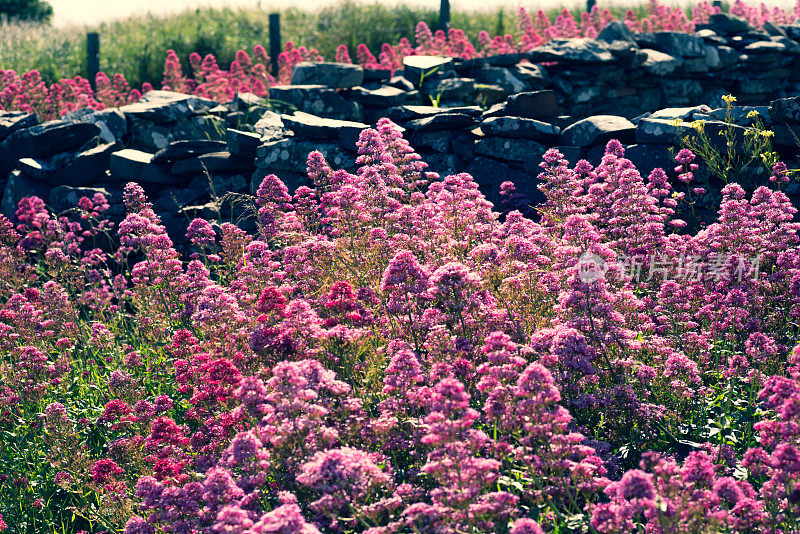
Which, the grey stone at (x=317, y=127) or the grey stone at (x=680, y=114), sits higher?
the grey stone at (x=680, y=114)

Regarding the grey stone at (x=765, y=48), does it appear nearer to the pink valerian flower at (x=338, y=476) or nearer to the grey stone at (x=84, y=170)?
the grey stone at (x=84, y=170)

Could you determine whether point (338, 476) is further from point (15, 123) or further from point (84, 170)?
point (15, 123)

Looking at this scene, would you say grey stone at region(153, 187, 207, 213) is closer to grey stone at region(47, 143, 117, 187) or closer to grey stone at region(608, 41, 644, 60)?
grey stone at region(47, 143, 117, 187)

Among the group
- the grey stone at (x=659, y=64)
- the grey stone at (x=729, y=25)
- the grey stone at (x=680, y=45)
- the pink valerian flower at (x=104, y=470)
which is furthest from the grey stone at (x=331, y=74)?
the pink valerian flower at (x=104, y=470)

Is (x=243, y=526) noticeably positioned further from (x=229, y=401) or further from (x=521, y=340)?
(x=521, y=340)

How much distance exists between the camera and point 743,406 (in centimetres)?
632

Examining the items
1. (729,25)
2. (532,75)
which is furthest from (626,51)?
(729,25)

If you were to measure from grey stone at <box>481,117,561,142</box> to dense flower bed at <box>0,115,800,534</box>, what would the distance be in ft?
7.66

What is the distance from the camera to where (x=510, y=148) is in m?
11.1

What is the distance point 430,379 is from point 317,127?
23.1ft

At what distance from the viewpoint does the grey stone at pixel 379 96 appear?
13000mm

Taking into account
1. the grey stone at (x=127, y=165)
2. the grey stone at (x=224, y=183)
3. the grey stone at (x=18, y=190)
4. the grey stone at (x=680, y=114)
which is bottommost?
the grey stone at (x=18, y=190)

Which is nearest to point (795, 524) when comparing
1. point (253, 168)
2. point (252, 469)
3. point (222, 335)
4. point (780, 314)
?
point (780, 314)

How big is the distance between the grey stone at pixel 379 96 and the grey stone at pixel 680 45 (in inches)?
244
